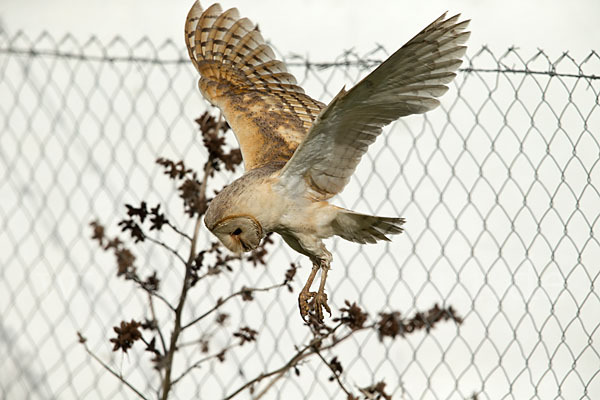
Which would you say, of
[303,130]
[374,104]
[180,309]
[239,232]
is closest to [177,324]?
[180,309]

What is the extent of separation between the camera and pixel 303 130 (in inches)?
66.2

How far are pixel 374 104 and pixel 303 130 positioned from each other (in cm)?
43

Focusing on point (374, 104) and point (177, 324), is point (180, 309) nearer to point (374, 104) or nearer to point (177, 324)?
point (177, 324)

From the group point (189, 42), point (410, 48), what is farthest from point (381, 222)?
point (189, 42)

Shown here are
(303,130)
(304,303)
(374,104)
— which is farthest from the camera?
(303,130)

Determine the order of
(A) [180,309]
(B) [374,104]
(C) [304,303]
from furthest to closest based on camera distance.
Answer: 1. (A) [180,309]
2. (C) [304,303]
3. (B) [374,104]

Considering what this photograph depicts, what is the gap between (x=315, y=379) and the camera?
2.85 m

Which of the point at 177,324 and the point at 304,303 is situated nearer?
the point at 304,303

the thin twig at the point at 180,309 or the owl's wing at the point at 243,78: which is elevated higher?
the owl's wing at the point at 243,78

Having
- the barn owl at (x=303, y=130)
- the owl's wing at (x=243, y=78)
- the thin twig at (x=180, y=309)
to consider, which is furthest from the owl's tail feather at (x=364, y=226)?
the thin twig at (x=180, y=309)

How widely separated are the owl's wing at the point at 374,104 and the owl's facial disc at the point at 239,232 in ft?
0.37

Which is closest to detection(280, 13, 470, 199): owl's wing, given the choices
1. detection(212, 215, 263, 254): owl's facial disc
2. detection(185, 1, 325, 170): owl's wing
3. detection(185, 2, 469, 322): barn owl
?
detection(185, 2, 469, 322): barn owl

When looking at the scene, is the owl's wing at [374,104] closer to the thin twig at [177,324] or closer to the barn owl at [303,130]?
the barn owl at [303,130]

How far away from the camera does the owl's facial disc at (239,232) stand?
4.14 ft
